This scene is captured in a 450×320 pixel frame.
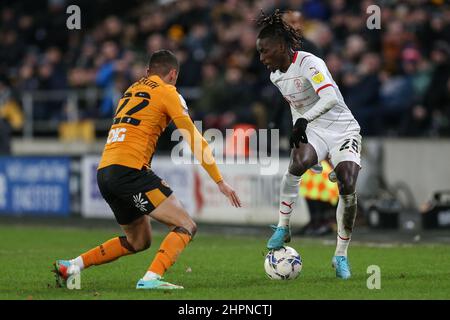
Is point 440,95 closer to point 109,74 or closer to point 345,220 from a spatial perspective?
point 109,74

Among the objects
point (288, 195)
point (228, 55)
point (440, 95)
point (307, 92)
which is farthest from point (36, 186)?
point (307, 92)

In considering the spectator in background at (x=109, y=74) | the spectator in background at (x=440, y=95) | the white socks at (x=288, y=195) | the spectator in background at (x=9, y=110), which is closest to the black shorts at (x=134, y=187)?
the white socks at (x=288, y=195)

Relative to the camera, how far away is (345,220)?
1069 cm

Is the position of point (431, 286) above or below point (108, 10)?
below

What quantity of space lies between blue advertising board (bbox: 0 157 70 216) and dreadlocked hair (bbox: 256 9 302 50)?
10.8 meters

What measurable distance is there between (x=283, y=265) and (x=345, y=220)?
0.87 metres

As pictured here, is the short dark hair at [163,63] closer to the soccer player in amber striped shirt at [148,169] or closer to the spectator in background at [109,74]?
the soccer player in amber striped shirt at [148,169]

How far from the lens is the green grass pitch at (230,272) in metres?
9.17

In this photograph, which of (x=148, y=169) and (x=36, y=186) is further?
(x=36, y=186)

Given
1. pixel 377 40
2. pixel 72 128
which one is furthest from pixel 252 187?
pixel 72 128

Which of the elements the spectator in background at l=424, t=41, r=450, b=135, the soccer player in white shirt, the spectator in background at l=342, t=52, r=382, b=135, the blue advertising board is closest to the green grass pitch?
the soccer player in white shirt

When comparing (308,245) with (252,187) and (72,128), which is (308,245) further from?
(72,128)

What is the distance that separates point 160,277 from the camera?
30.5 ft

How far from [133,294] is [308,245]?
5.82m
